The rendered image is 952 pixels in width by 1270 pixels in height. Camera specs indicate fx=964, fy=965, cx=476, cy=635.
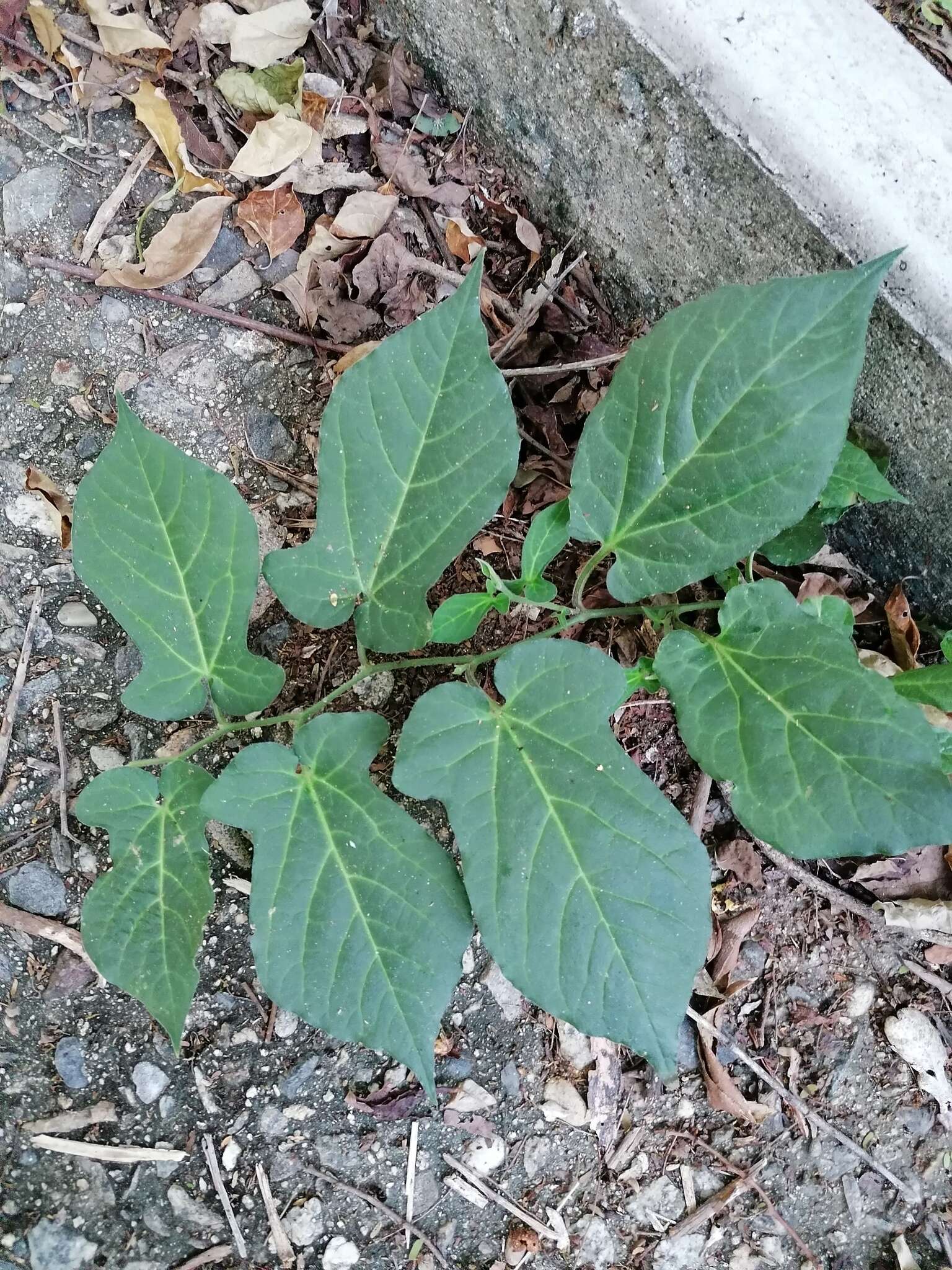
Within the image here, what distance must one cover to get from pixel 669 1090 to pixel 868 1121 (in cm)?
36

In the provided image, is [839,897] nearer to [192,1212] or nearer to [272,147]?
[192,1212]

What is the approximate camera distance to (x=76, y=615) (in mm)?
1644

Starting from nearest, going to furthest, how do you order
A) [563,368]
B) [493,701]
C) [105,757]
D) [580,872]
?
[580,872] < [493,701] < [105,757] < [563,368]

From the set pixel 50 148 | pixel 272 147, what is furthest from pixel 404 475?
pixel 50 148

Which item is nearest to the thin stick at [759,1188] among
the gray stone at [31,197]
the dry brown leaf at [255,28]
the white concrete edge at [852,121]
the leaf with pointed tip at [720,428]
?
the leaf with pointed tip at [720,428]

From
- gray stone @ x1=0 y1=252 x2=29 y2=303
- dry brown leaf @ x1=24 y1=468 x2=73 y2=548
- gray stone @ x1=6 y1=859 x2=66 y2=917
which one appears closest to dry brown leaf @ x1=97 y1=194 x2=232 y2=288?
gray stone @ x1=0 y1=252 x2=29 y2=303

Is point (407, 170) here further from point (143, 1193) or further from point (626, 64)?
point (143, 1193)

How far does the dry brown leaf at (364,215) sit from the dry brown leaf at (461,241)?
116mm

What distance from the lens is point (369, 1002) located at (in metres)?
1.29

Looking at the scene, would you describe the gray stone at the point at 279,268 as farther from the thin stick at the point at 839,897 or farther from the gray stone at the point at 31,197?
the thin stick at the point at 839,897

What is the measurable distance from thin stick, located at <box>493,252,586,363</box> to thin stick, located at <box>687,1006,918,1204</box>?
1.20 metres

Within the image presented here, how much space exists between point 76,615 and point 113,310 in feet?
1.82

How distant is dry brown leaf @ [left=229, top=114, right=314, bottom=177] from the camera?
176 cm

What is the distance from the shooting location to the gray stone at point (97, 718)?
1.62 m
